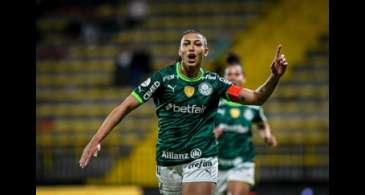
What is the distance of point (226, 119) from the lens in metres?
11.9

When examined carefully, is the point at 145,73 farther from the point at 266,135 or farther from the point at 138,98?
the point at 138,98

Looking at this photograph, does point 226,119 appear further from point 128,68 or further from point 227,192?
point 128,68

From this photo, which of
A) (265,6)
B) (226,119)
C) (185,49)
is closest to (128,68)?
(265,6)

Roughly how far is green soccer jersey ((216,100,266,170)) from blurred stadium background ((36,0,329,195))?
6538mm

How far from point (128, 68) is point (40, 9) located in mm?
4226

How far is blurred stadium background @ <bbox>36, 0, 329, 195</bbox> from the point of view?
1947cm

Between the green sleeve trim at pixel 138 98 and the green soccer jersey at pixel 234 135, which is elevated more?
the green sleeve trim at pixel 138 98

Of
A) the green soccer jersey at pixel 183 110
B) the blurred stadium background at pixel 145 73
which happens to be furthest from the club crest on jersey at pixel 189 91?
the blurred stadium background at pixel 145 73

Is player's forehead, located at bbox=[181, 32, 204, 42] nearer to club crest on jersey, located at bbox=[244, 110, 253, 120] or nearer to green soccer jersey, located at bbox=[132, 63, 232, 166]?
green soccer jersey, located at bbox=[132, 63, 232, 166]

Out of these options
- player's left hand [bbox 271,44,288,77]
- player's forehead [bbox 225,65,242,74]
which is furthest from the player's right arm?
player's forehead [bbox 225,65,242,74]

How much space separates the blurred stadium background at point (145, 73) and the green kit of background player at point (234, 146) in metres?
6.58

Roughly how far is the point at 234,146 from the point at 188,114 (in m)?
→ 2.91

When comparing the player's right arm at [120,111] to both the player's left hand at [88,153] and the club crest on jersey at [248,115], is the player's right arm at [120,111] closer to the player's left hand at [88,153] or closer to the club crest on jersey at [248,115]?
the player's left hand at [88,153]

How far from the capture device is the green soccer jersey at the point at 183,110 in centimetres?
891
